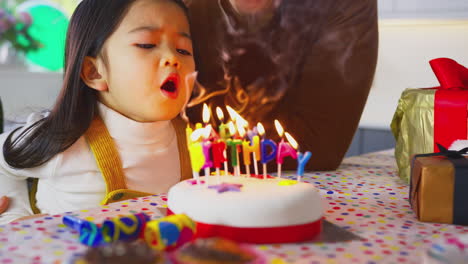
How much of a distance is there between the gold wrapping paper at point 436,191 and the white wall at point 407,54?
110cm

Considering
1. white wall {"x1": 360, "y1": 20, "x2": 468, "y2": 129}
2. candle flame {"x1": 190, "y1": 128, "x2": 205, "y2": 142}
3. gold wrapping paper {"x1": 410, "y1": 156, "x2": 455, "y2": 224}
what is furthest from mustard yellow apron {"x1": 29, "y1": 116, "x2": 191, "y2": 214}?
white wall {"x1": 360, "y1": 20, "x2": 468, "y2": 129}

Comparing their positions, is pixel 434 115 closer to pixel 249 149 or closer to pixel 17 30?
pixel 249 149

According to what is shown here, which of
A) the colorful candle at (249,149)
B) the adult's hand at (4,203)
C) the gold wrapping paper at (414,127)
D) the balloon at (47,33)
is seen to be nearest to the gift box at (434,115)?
the gold wrapping paper at (414,127)

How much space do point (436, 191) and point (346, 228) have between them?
163 millimetres

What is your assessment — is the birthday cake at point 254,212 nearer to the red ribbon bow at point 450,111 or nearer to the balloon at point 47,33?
the red ribbon bow at point 450,111

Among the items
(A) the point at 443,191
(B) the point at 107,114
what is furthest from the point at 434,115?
(B) the point at 107,114

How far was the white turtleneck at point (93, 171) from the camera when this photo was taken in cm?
99

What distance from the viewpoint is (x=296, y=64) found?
46.5 inches

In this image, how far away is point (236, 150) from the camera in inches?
32.2

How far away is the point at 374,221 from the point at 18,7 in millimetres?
2386

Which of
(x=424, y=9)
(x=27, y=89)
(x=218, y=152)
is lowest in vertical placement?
(x=218, y=152)

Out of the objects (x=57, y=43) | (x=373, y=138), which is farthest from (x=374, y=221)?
(x=57, y=43)

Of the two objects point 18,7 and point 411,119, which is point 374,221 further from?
point 18,7

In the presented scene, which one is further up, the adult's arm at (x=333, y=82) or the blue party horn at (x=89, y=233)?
the adult's arm at (x=333, y=82)
